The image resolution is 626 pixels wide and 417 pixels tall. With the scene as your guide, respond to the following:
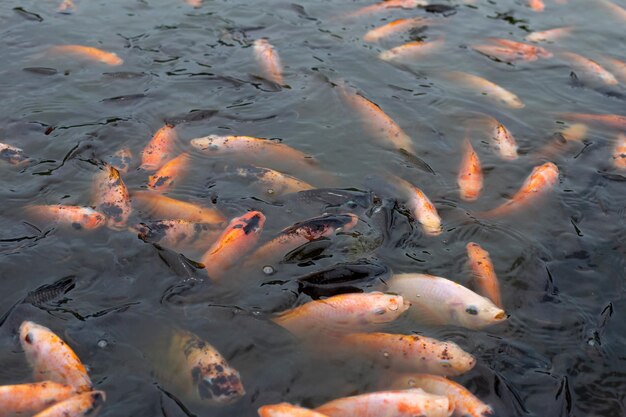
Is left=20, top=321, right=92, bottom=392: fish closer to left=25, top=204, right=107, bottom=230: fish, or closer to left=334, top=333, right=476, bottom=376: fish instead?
left=25, top=204, right=107, bottom=230: fish

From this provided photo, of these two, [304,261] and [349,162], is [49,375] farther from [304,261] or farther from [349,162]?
[349,162]

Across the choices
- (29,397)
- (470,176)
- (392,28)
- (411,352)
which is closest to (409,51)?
(392,28)

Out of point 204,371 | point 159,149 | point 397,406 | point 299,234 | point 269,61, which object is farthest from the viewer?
point 269,61

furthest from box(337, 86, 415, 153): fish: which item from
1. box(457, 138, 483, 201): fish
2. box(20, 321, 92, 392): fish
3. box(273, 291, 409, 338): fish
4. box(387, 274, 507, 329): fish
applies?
box(20, 321, 92, 392): fish

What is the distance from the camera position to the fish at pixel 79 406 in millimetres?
4488

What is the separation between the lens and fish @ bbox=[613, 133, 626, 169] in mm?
8086

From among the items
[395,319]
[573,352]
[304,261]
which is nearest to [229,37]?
[304,261]

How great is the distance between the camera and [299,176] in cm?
764

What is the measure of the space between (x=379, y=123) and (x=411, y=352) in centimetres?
413

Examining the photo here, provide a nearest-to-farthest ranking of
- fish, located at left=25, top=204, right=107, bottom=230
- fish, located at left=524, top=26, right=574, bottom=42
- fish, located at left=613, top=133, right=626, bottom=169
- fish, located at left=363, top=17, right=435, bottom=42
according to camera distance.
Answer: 1. fish, located at left=25, top=204, right=107, bottom=230
2. fish, located at left=613, top=133, right=626, bottom=169
3. fish, located at left=363, top=17, right=435, bottom=42
4. fish, located at left=524, top=26, right=574, bottom=42

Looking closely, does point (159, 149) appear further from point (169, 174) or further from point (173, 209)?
point (173, 209)

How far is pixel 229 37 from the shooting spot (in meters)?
11.0

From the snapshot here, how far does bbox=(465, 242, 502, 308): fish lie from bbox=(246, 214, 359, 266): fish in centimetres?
133

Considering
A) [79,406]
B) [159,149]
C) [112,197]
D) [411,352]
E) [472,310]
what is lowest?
[79,406]
